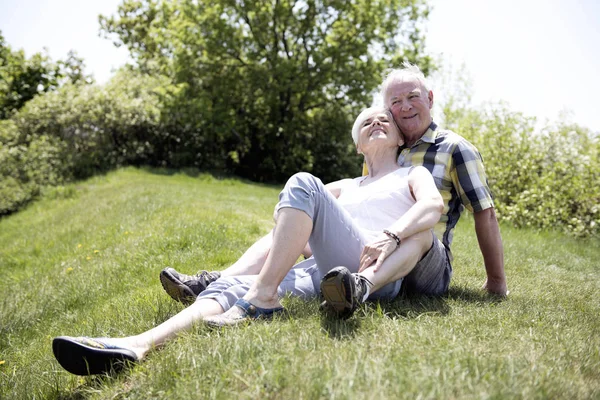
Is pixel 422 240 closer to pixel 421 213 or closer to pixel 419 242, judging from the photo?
pixel 419 242

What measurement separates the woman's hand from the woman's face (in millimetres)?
912

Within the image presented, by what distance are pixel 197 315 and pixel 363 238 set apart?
106 centimetres

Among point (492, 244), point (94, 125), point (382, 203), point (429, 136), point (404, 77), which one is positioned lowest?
point (492, 244)

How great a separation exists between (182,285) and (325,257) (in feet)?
3.28

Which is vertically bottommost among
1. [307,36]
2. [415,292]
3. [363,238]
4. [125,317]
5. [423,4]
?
[125,317]

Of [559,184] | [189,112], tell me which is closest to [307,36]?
[189,112]

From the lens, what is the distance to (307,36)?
18.7m

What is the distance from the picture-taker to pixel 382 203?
10.3ft

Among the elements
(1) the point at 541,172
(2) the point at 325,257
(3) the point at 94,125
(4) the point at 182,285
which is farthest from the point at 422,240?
(3) the point at 94,125

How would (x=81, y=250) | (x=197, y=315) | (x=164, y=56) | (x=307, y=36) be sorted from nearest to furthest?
(x=197, y=315)
(x=81, y=250)
(x=307, y=36)
(x=164, y=56)

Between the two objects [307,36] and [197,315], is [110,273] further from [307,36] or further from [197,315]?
[307,36]

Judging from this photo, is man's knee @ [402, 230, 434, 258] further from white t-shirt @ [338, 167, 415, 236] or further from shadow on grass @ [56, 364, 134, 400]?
shadow on grass @ [56, 364, 134, 400]

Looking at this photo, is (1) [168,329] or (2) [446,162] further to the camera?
(2) [446,162]

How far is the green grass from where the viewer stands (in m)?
1.89
